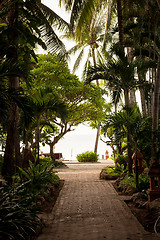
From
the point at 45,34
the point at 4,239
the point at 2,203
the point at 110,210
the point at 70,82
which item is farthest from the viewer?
the point at 70,82

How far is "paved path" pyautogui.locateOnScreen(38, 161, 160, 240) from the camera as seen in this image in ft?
12.1

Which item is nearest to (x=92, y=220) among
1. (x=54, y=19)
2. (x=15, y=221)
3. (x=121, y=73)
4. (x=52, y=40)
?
(x=15, y=221)

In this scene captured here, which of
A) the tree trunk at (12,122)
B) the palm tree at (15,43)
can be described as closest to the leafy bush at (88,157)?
the palm tree at (15,43)

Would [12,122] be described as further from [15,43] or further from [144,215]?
[144,215]

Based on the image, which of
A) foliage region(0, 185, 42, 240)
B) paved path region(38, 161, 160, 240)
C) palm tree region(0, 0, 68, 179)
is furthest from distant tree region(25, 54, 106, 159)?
foliage region(0, 185, 42, 240)

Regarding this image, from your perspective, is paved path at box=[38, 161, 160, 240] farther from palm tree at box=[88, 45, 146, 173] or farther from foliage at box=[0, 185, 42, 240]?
palm tree at box=[88, 45, 146, 173]

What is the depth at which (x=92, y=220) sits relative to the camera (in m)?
4.50

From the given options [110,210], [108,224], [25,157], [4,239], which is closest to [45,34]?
[25,157]

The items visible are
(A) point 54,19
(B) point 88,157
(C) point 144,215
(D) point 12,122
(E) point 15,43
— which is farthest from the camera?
(B) point 88,157

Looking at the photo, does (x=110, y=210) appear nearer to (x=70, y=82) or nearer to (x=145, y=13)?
(x=145, y=13)

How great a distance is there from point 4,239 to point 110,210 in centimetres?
260

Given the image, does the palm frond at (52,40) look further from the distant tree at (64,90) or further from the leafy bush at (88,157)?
the leafy bush at (88,157)

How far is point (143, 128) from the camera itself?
689 centimetres

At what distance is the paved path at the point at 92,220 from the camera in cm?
368
